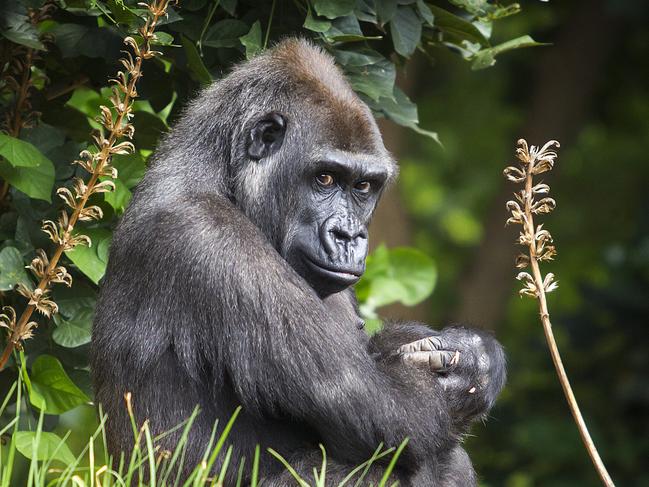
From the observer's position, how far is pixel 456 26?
4.64 metres

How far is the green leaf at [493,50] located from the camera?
4.53m

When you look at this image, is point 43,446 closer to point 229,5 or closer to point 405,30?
point 229,5

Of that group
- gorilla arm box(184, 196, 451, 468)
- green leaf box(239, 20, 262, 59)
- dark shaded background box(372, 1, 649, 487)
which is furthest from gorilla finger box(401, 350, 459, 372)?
dark shaded background box(372, 1, 649, 487)

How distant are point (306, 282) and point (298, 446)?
1.95ft

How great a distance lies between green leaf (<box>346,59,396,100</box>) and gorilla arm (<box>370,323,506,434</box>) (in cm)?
101

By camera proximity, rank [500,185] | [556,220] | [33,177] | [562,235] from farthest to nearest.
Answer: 1. [556,220]
2. [562,235]
3. [500,185]
4. [33,177]

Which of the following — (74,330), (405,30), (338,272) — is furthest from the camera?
(405,30)

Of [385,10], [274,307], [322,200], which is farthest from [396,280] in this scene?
[274,307]

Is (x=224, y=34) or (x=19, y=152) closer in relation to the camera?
(x=19, y=152)

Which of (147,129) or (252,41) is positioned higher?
(252,41)

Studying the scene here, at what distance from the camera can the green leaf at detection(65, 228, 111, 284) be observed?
413 centimetres

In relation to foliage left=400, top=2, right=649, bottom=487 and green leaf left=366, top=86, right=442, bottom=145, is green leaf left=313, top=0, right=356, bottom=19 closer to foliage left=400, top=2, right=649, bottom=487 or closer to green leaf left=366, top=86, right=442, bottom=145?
green leaf left=366, top=86, right=442, bottom=145

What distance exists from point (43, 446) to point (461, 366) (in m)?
1.57

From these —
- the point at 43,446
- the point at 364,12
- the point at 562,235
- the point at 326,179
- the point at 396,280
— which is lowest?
the point at 562,235
